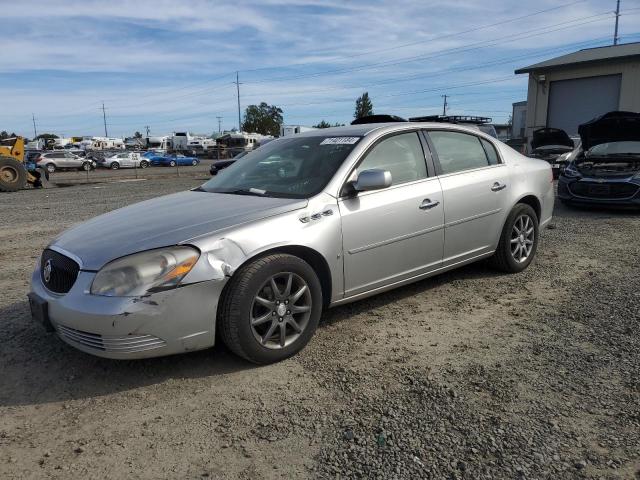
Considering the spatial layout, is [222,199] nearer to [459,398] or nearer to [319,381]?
[319,381]

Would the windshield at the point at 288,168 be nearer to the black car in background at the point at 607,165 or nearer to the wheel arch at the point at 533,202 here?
the wheel arch at the point at 533,202

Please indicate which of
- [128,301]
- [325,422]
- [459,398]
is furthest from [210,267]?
[459,398]

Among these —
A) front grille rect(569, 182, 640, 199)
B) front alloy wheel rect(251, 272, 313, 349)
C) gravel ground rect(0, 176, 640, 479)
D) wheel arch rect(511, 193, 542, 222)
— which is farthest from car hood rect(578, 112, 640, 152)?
front alloy wheel rect(251, 272, 313, 349)

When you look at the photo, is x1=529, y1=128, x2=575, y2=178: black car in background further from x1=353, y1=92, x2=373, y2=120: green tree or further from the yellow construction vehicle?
x1=353, y1=92, x2=373, y2=120: green tree

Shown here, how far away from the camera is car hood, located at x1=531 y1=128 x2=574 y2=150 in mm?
14627

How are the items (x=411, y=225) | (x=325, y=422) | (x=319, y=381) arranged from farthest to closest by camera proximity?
(x=411, y=225)
(x=319, y=381)
(x=325, y=422)

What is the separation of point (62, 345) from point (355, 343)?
2064 mm

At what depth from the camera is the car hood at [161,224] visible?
309cm

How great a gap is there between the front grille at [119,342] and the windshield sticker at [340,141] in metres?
2.07

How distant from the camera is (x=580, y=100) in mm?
24359

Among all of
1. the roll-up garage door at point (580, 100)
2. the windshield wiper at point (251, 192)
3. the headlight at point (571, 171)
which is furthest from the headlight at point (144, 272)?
the roll-up garage door at point (580, 100)

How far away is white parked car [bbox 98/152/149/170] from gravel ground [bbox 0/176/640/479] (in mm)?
41976

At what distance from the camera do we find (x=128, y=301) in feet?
9.43

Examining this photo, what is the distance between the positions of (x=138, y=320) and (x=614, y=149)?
32.1 feet
